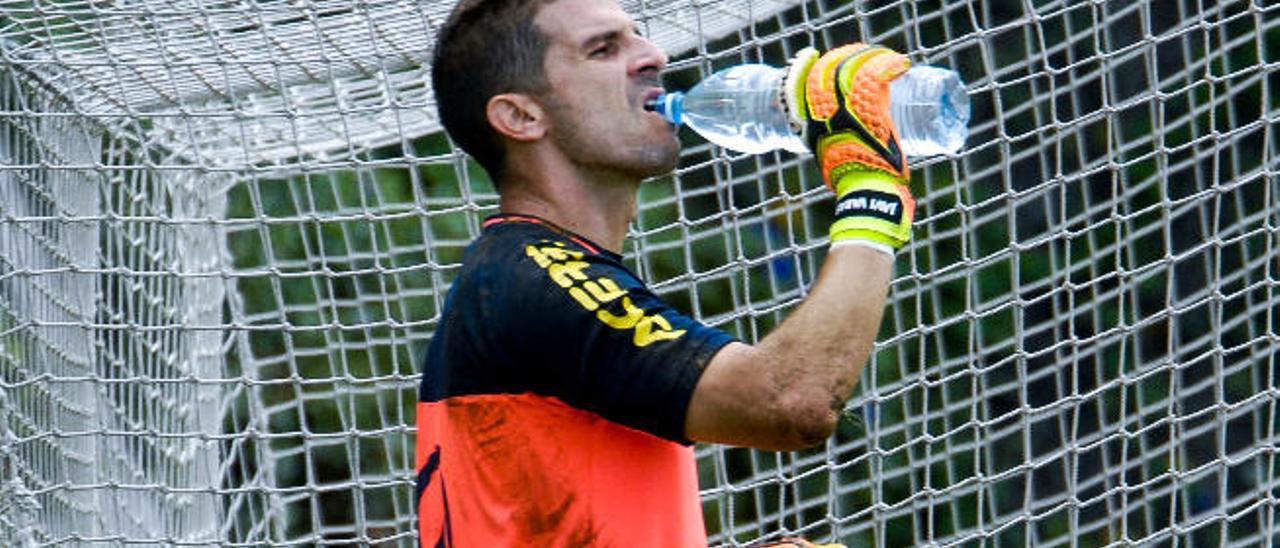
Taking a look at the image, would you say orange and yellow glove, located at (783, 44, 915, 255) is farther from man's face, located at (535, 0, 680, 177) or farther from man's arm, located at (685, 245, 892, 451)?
man's face, located at (535, 0, 680, 177)

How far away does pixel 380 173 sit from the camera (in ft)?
19.8

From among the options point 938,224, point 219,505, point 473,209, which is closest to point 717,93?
point 473,209

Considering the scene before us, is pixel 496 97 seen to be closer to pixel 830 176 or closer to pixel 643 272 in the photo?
pixel 830 176

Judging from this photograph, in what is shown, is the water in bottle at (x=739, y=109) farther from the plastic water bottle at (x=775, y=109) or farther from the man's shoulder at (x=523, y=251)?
the man's shoulder at (x=523, y=251)

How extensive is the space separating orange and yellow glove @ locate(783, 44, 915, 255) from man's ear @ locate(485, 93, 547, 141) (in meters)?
0.33

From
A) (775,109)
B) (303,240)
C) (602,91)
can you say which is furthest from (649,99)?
(303,240)

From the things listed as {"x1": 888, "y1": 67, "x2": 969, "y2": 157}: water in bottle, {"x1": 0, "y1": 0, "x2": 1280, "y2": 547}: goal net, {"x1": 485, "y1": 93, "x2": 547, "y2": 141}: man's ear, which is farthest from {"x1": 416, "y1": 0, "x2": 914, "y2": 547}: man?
{"x1": 0, "y1": 0, "x2": 1280, "y2": 547}: goal net

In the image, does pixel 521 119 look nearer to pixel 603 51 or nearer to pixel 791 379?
pixel 603 51

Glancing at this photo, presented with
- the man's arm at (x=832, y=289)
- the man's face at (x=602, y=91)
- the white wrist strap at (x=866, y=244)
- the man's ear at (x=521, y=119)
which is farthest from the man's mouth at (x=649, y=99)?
the white wrist strap at (x=866, y=244)

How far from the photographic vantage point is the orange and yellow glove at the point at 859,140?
2.38 meters

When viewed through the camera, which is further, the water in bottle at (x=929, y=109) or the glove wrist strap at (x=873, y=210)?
the water in bottle at (x=929, y=109)

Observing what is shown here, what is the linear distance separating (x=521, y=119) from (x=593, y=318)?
0.36 metres

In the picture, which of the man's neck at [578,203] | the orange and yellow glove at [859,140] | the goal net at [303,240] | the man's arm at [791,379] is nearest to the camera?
the man's arm at [791,379]

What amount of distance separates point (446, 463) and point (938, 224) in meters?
3.52
